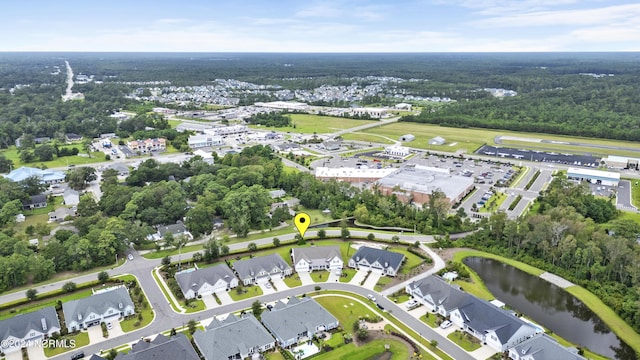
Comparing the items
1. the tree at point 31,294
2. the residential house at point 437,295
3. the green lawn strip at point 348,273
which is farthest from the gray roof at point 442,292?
the tree at point 31,294

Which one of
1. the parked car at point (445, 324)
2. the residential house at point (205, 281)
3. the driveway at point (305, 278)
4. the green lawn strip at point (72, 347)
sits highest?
the residential house at point (205, 281)

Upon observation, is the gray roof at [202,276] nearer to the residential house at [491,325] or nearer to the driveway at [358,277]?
the driveway at [358,277]

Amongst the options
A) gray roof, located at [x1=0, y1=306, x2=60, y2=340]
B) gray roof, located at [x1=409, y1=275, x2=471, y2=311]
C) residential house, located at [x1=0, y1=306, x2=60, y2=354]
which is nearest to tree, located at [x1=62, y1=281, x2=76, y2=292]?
gray roof, located at [x1=0, y1=306, x2=60, y2=340]

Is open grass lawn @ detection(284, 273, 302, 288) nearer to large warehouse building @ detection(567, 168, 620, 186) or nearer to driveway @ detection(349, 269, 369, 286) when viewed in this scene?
driveway @ detection(349, 269, 369, 286)

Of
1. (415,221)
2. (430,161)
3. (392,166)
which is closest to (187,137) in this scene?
(392,166)

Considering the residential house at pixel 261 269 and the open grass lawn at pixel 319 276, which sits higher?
the residential house at pixel 261 269

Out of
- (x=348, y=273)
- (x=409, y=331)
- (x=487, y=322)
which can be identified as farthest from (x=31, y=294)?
(x=487, y=322)
